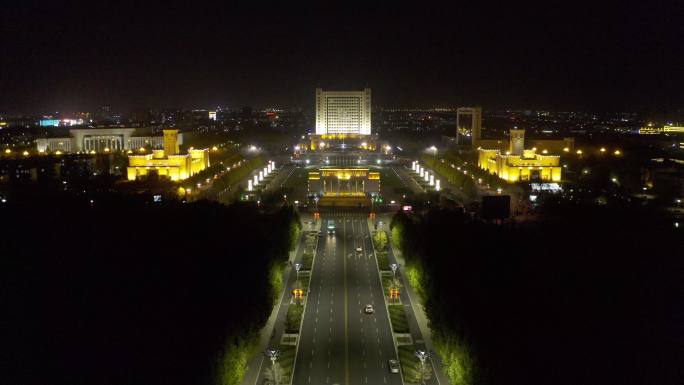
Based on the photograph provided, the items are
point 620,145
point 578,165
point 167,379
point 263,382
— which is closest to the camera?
point 167,379

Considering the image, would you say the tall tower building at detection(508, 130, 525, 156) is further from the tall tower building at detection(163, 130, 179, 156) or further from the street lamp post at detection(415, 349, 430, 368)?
the street lamp post at detection(415, 349, 430, 368)

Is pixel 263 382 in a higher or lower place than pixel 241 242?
lower

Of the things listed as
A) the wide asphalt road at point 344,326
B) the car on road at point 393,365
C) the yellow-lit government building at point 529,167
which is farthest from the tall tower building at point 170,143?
the car on road at point 393,365

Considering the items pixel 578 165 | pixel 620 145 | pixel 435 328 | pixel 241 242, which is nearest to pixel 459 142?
pixel 620 145

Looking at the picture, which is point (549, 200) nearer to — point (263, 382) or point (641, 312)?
point (641, 312)

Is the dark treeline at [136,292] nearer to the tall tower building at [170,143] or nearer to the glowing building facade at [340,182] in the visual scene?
the glowing building facade at [340,182]

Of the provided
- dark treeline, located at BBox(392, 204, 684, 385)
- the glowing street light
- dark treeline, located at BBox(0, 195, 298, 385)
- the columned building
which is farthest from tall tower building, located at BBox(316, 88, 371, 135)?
the glowing street light
